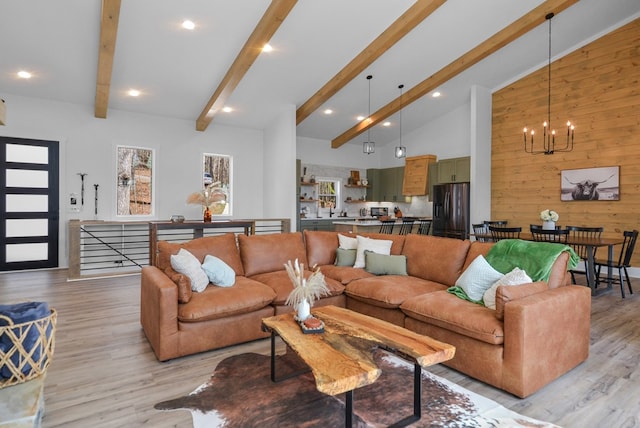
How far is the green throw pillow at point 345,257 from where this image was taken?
418cm

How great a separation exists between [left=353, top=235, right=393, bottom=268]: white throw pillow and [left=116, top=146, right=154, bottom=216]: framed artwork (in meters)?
4.97

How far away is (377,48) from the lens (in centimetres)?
543

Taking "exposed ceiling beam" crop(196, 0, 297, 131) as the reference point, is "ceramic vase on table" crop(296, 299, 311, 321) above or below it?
below

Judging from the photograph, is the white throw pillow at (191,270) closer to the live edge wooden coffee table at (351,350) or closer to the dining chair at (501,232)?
the live edge wooden coffee table at (351,350)

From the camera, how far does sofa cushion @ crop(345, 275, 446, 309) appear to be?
10.1ft

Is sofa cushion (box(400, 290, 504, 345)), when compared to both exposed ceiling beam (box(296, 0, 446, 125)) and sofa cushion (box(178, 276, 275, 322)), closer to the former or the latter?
sofa cushion (box(178, 276, 275, 322))

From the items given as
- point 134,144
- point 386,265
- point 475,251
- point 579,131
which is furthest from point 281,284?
point 579,131

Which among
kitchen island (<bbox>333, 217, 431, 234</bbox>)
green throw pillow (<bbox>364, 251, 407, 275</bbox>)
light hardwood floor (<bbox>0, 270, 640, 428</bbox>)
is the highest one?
Result: kitchen island (<bbox>333, 217, 431, 234</bbox>)

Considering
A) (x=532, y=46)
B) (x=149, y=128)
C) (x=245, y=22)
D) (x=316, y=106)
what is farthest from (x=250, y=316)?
(x=532, y=46)

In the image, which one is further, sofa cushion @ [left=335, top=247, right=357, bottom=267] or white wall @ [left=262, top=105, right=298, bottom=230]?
white wall @ [left=262, top=105, right=298, bottom=230]

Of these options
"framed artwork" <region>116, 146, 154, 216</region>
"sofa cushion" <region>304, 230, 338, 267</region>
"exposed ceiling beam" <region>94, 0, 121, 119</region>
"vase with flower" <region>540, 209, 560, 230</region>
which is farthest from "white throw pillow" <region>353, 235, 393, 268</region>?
"framed artwork" <region>116, 146, 154, 216</region>

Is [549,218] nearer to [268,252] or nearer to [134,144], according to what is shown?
[268,252]

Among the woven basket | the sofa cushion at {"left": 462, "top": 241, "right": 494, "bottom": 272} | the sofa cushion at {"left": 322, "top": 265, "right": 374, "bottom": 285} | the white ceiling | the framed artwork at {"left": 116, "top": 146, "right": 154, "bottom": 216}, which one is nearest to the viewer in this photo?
the woven basket

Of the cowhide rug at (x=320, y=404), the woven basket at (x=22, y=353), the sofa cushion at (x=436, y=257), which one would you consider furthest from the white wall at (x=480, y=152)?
the woven basket at (x=22, y=353)
